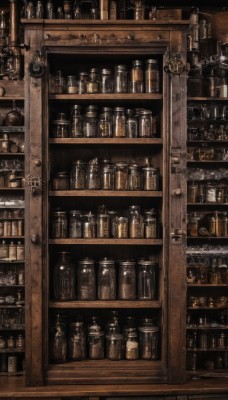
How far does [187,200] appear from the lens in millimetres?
4297

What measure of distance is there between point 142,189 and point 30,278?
97 centimetres

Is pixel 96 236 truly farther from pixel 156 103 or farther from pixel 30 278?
pixel 156 103

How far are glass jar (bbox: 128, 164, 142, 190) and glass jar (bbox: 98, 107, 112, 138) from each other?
11.0 inches

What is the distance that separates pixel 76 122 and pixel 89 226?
2.36ft

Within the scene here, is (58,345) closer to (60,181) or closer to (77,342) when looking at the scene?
(77,342)

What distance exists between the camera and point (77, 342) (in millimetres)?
4180

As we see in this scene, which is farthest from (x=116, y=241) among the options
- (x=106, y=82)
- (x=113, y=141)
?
(x=106, y=82)

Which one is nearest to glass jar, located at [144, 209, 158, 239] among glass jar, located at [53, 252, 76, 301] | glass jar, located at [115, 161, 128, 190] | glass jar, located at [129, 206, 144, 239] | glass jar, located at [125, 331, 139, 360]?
glass jar, located at [129, 206, 144, 239]

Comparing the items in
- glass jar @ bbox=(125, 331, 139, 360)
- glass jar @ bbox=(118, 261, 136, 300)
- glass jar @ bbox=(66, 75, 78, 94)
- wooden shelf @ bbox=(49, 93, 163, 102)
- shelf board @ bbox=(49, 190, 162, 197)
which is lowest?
glass jar @ bbox=(125, 331, 139, 360)

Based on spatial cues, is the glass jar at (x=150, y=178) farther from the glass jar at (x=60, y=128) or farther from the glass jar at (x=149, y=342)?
the glass jar at (x=149, y=342)

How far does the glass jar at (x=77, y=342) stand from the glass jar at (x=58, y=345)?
6 centimetres

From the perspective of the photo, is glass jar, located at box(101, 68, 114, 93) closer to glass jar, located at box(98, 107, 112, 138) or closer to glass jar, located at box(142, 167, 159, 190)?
glass jar, located at box(98, 107, 112, 138)

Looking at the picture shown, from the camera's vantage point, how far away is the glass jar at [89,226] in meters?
4.18

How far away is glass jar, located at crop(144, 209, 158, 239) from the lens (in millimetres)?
4180
